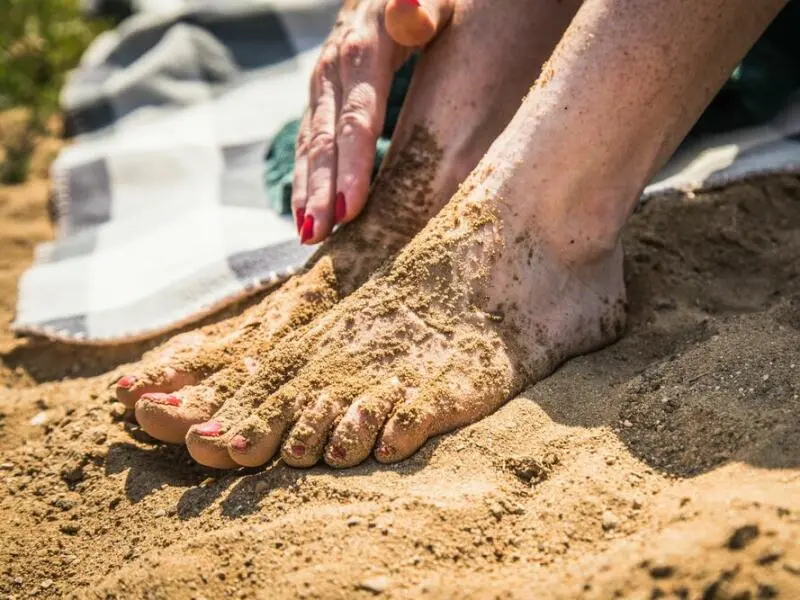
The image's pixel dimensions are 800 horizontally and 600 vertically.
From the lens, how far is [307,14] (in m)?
2.92

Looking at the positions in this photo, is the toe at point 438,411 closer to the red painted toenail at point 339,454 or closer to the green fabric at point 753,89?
the red painted toenail at point 339,454

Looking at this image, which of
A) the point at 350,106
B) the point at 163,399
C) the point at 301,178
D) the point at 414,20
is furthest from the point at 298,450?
the point at 414,20

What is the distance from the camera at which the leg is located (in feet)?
4.59

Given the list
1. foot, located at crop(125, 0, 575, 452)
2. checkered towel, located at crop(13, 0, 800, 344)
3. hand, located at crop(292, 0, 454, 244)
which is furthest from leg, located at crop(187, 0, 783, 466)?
checkered towel, located at crop(13, 0, 800, 344)

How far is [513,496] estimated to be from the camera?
3.98 feet

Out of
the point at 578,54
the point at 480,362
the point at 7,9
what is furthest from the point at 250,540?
the point at 7,9

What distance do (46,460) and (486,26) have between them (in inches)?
45.2

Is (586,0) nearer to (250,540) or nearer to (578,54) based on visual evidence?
(578,54)

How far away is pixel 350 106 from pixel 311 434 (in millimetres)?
708

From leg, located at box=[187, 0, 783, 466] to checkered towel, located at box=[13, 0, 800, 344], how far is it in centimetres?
47

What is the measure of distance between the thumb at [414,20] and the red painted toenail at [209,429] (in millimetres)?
819

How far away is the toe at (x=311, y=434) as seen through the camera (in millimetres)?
1348

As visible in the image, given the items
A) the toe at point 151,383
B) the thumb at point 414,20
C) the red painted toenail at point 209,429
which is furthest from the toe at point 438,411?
the thumb at point 414,20

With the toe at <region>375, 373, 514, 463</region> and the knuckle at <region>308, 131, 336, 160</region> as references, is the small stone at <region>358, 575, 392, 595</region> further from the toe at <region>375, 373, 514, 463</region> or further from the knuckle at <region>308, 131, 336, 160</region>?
the knuckle at <region>308, 131, 336, 160</region>
